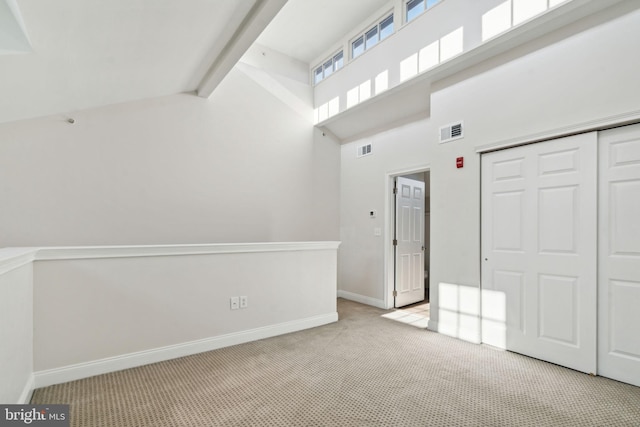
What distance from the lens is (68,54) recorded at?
96.7 inches

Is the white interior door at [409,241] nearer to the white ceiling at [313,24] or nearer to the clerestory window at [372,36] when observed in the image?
the clerestory window at [372,36]

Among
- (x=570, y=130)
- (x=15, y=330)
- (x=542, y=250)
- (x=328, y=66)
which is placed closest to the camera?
(x=15, y=330)

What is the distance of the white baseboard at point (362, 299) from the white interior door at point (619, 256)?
273 cm

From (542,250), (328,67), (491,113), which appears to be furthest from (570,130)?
(328,67)

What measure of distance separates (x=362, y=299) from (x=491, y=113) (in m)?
3.39

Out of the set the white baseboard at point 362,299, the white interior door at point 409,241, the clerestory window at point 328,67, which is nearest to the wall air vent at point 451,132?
the white interior door at point 409,241

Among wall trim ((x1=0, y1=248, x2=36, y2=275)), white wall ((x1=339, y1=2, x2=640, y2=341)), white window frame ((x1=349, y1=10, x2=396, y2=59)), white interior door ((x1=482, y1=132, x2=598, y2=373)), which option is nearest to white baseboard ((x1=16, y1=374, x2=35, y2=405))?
wall trim ((x1=0, y1=248, x2=36, y2=275))

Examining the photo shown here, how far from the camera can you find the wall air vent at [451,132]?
141 inches

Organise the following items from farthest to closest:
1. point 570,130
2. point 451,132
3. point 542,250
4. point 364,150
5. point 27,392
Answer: point 364,150 → point 451,132 → point 542,250 → point 570,130 → point 27,392

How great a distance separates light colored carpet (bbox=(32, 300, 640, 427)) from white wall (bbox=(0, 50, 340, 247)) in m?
1.77

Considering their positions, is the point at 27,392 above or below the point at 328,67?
below

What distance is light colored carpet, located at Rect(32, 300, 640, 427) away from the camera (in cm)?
202

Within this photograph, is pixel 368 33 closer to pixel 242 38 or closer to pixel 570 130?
pixel 242 38

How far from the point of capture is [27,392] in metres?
2.20
